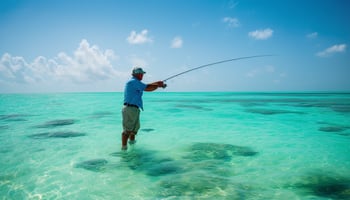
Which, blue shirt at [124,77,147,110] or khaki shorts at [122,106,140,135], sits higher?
blue shirt at [124,77,147,110]

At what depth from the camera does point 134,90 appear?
19.4ft

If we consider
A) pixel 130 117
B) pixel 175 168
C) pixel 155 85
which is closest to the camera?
pixel 175 168

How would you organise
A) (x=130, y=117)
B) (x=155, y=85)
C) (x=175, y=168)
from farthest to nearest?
(x=130, y=117), (x=155, y=85), (x=175, y=168)

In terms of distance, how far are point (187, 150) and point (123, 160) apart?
6.32 ft

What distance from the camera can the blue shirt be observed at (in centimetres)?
582

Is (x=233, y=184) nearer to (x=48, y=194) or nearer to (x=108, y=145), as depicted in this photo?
(x=48, y=194)

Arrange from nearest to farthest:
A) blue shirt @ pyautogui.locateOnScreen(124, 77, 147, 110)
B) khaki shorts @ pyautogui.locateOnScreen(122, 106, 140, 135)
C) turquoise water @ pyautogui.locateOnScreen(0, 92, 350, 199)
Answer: turquoise water @ pyautogui.locateOnScreen(0, 92, 350, 199), blue shirt @ pyautogui.locateOnScreen(124, 77, 147, 110), khaki shorts @ pyautogui.locateOnScreen(122, 106, 140, 135)

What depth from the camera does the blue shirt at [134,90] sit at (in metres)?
5.82

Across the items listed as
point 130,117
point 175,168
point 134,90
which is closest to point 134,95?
point 134,90

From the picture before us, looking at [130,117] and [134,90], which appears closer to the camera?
[134,90]

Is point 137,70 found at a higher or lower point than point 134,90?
higher

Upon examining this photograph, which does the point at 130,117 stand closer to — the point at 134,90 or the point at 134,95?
the point at 134,95

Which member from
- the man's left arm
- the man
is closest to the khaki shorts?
the man

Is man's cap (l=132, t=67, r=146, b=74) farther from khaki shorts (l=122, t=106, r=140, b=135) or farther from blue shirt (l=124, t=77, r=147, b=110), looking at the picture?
khaki shorts (l=122, t=106, r=140, b=135)
